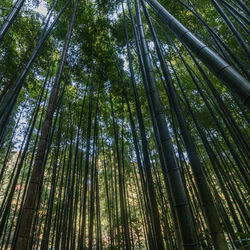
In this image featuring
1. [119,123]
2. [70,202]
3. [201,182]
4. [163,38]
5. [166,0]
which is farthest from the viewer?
[119,123]

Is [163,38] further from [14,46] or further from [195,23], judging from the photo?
[14,46]

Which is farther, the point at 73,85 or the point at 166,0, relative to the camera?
the point at 73,85

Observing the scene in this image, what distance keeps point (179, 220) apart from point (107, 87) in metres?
4.99

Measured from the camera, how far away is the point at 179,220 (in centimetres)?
110

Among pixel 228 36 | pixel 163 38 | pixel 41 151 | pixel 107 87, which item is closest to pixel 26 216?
pixel 41 151

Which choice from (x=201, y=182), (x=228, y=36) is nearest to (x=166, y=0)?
(x=228, y=36)

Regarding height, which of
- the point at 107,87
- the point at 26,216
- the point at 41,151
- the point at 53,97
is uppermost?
the point at 107,87

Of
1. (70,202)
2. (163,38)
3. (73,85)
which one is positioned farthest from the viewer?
(73,85)

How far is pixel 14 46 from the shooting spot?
510 centimetres

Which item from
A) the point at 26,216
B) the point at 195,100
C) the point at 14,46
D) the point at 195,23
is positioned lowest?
the point at 26,216

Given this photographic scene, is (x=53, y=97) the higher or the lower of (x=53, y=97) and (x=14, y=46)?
the lower

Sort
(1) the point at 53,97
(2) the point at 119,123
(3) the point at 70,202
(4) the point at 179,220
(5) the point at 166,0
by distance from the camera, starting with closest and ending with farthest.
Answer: (4) the point at 179,220
(1) the point at 53,97
(3) the point at 70,202
(5) the point at 166,0
(2) the point at 119,123

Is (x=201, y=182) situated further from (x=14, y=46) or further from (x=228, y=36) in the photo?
(x=14, y=46)

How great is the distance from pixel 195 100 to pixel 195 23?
7.72 feet
